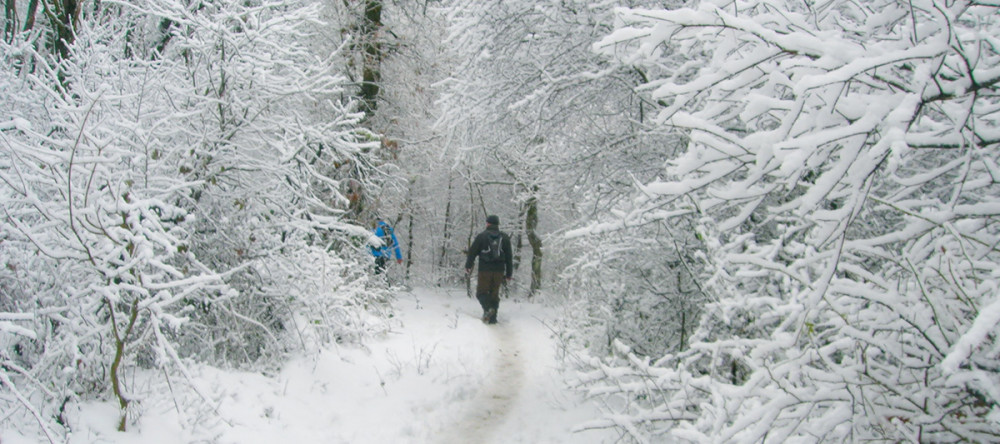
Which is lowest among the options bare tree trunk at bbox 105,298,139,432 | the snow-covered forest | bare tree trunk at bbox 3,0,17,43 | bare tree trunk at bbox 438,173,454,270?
bare tree trunk at bbox 438,173,454,270

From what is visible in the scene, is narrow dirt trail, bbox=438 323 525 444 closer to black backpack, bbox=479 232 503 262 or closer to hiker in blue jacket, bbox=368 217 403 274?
black backpack, bbox=479 232 503 262

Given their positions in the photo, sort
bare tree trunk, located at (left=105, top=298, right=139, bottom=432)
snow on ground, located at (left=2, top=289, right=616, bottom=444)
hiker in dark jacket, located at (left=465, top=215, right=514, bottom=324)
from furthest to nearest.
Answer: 1. hiker in dark jacket, located at (left=465, top=215, right=514, bottom=324)
2. snow on ground, located at (left=2, top=289, right=616, bottom=444)
3. bare tree trunk, located at (left=105, top=298, right=139, bottom=432)

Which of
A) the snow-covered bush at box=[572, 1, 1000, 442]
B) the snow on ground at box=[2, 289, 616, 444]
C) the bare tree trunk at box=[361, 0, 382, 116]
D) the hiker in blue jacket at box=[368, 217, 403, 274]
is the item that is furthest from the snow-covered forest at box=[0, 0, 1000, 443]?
the bare tree trunk at box=[361, 0, 382, 116]

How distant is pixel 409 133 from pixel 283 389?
981cm

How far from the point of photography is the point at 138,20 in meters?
9.00

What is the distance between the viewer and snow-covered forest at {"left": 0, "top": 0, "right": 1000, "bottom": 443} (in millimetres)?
1723

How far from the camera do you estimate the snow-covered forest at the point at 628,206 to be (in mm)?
1723

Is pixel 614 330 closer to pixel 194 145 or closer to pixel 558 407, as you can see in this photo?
pixel 558 407

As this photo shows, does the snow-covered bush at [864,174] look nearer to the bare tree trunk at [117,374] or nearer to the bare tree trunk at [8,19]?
the bare tree trunk at [117,374]

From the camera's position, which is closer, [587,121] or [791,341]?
[791,341]

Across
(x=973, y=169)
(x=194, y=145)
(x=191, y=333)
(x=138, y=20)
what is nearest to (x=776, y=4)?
(x=973, y=169)

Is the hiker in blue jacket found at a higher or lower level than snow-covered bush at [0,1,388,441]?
lower

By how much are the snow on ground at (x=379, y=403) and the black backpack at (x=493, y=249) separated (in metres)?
3.11

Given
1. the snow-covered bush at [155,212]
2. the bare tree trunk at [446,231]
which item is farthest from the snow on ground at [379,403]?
the bare tree trunk at [446,231]
